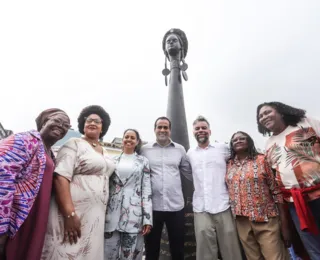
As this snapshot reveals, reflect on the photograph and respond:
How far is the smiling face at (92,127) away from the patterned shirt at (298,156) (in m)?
1.81

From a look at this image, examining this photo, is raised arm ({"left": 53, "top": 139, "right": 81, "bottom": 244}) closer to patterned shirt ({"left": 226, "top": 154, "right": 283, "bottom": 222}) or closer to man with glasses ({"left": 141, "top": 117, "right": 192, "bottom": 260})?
man with glasses ({"left": 141, "top": 117, "right": 192, "bottom": 260})

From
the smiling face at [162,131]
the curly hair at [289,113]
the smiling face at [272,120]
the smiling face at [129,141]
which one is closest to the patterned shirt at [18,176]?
the smiling face at [129,141]

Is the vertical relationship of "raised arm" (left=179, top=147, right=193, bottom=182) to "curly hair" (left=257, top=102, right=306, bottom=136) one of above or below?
below

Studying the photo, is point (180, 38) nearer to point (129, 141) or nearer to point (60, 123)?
point (129, 141)

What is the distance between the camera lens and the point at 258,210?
2.01 metres

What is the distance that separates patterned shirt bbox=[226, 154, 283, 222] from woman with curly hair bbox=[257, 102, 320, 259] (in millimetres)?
132

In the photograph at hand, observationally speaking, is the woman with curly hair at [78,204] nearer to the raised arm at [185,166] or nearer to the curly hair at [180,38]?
the raised arm at [185,166]

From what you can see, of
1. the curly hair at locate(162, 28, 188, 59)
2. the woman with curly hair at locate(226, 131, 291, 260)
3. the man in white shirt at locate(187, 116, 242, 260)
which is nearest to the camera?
the woman with curly hair at locate(226, 131, 291, 260)

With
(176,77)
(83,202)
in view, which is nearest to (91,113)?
(83,202)

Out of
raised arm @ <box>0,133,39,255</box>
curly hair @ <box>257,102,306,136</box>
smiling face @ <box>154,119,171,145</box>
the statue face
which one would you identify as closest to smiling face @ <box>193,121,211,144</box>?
smiling face @ <box>154,119,171,145</box>

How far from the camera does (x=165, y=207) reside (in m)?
2.14

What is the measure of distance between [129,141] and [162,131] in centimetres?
45

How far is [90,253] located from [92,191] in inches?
17.4

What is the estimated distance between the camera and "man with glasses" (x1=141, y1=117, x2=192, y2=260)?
83.4 inches
